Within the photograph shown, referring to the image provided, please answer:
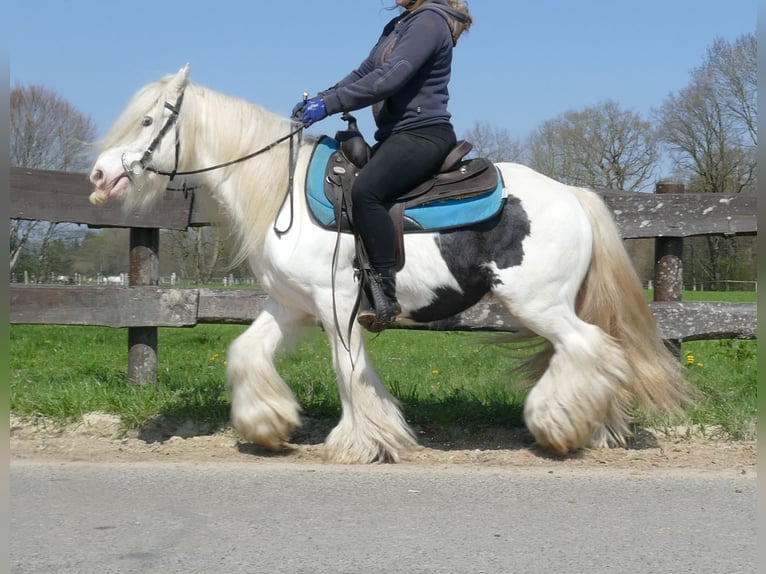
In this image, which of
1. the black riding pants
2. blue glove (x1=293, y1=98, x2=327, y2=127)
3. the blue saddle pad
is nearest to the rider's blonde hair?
the black riding pants

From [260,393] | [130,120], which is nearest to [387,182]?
[260,393]

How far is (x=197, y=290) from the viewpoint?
Result: 6336 millimetres

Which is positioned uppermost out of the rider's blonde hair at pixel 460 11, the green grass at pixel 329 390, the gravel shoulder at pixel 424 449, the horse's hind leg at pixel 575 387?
the rider's blonde hair at pixel 460 11

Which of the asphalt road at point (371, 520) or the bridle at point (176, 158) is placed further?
the bridle at point (176, 158)

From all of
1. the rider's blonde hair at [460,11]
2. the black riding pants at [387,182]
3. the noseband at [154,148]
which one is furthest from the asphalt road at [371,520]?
the rider's blonde hair at [460,11]

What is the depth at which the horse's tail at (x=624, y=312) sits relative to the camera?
17.0 ft

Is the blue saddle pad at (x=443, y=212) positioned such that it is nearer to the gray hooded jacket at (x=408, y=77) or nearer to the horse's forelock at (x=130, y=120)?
the gray hooded jacket at (x=408, y=77)

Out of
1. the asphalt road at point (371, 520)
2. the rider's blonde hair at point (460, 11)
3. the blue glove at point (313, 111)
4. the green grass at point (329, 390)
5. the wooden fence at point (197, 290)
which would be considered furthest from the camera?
the wooden fence at point (197, 290)

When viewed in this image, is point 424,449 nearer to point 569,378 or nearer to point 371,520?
point 569,378

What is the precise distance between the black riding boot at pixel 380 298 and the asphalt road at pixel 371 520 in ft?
2.78

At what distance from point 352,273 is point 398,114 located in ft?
3.22

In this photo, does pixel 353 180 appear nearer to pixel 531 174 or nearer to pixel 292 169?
pixel 292 169

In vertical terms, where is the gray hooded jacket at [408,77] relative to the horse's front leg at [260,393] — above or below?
above

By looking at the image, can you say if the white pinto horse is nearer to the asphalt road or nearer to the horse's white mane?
the horse's white mane
